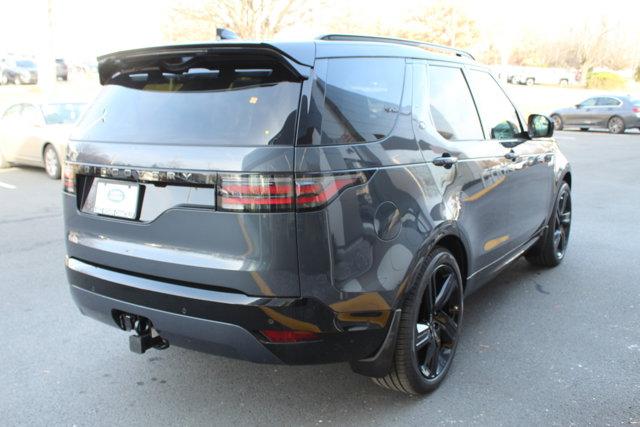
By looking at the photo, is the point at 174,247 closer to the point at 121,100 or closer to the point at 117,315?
the point at 117,315

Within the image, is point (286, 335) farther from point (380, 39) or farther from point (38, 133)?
point (38, 133)

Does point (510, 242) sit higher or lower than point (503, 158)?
lower

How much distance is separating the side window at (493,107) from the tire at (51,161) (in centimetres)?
825

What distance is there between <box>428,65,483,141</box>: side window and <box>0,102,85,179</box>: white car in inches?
322

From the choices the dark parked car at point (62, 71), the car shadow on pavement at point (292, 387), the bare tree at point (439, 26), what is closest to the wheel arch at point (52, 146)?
the car shadow on pavement at point (292, 387)

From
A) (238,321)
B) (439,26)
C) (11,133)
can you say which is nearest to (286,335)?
(238,321)

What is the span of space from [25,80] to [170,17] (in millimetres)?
14156

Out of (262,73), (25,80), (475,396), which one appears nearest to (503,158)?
(475,396)

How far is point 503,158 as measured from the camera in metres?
3.92

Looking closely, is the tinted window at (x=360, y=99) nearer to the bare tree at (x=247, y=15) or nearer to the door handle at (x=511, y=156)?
the door handle at (x=511, y=156)

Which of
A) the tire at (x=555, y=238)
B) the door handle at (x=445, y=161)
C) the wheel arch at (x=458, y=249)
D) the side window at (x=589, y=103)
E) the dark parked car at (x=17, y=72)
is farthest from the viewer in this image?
the dark parked car at (x=17, y=72)

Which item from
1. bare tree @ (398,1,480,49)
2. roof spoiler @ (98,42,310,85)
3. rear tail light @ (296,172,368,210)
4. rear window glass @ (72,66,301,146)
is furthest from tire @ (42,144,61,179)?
bare tree @ (398,1,480,49)

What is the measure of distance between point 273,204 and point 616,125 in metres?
22.4

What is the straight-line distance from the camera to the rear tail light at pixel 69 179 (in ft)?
Answer: 9.89
